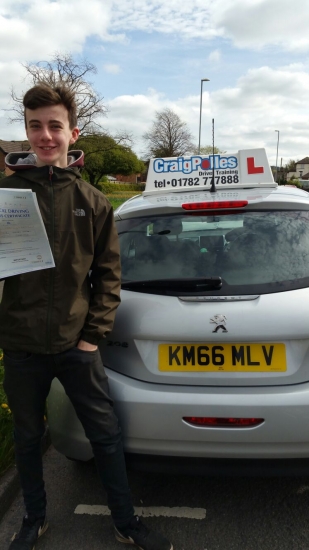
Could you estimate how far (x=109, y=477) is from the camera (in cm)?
226

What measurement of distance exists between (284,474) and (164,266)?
3.62 ft

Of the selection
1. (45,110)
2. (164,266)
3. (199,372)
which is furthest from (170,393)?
(45,110)

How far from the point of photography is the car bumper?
213 centimetres

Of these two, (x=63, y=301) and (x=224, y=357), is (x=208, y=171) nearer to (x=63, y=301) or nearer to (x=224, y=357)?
(x=224, y=357)

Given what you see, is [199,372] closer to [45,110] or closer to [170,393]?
[170,393]

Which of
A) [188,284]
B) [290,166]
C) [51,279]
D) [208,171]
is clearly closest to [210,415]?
[188,284]

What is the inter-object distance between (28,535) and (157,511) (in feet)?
2.21

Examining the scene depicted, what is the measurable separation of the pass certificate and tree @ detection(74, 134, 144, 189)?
1496 inches

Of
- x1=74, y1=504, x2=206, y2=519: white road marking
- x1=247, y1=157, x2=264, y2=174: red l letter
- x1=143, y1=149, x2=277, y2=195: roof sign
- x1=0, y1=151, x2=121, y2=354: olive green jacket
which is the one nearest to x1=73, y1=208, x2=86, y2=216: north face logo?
x1=0, y1=151, x2=121, y2=354: olive green jacket

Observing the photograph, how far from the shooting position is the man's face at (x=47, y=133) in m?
2.13

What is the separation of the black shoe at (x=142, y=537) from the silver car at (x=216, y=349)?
29 cm

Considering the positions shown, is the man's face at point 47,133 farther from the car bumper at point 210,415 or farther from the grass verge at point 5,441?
the grass verge at point 5,441

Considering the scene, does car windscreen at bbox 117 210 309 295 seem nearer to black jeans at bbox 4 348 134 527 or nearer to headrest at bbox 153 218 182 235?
headrest at bbox 153 218 182 235

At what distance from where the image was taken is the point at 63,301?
2070mm
